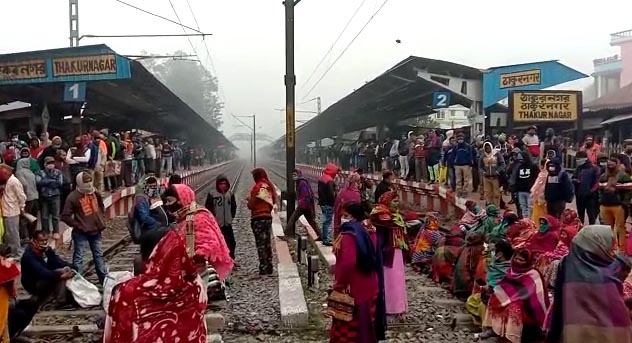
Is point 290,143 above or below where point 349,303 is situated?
above

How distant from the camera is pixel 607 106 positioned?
2780 centimetres

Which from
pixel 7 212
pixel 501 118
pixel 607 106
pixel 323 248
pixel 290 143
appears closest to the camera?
pixel 7 212

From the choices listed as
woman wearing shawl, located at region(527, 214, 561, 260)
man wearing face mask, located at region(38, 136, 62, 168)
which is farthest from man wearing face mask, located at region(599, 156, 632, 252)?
man wearing face mask, located at region(38, 136, 62, 168)

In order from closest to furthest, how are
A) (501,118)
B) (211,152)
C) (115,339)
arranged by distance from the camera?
1. (115,339)
2. (501,118)
3. (211,152)

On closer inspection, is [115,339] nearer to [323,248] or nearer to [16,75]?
[323,248]

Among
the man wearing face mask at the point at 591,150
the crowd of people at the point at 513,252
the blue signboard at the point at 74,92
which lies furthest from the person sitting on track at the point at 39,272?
the blue signboard at the point at 74,92

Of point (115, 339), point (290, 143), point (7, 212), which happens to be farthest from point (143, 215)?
point (290, 143)

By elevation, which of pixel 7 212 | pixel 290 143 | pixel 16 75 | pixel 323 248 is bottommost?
pixel 323 248

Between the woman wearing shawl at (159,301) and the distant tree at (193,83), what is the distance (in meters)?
93.8

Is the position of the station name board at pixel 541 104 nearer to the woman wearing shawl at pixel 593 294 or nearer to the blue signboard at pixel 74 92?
the blue signboard at pixel 74 92

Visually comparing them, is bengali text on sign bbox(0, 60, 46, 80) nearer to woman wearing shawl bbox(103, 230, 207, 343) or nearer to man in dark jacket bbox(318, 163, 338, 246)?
man in dark jacket bbox(318, 163, 338, 246)

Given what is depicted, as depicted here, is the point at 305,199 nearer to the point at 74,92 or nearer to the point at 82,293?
the point at 82,293

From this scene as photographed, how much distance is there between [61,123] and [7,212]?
45.7 feet

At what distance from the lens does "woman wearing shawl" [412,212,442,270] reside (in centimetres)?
1152
